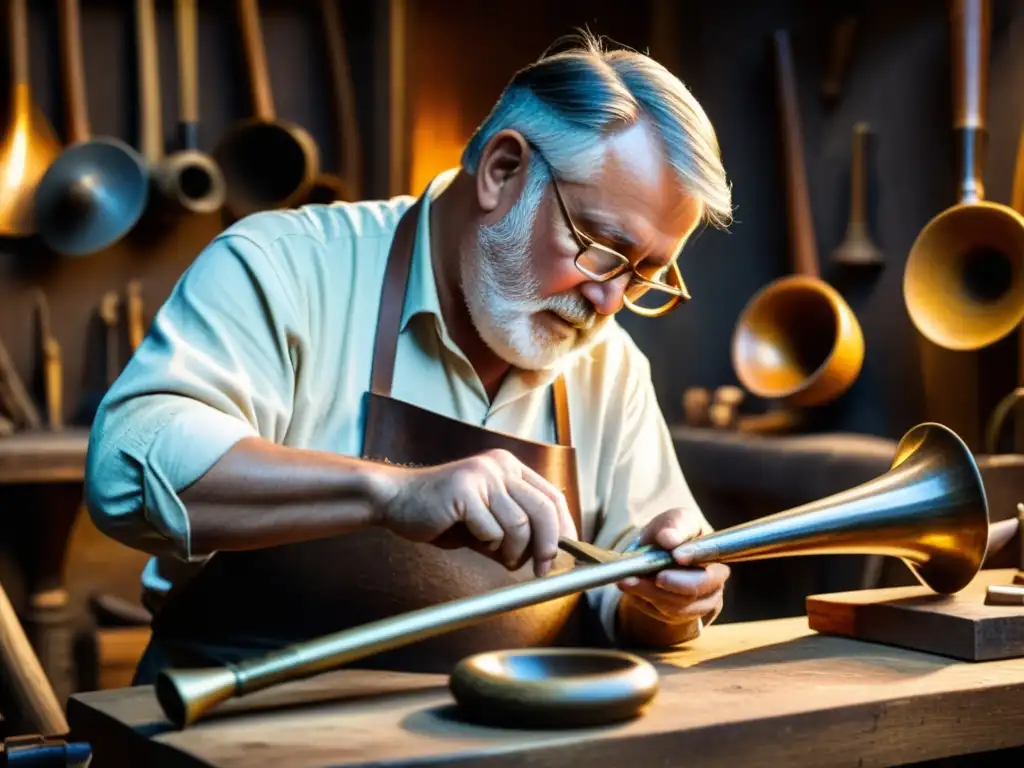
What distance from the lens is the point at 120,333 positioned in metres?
4.97

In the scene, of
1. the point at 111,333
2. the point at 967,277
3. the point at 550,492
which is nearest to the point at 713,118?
the point at 967,277

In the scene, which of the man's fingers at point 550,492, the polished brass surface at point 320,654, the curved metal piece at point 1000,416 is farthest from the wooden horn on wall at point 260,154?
the polished brass surface at point 320,654

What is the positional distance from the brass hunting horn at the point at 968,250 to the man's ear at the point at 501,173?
1.59m

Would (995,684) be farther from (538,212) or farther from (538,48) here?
(538,48)

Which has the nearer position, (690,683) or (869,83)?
(690,683)

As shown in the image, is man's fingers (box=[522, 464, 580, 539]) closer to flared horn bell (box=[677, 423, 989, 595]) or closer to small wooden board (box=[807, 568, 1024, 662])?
flared horn bell (box=[677, 423, 989, 595])

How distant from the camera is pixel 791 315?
4578 millimetres

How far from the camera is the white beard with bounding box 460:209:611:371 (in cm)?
253

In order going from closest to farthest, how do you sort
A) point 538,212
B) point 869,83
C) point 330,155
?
point 538,212 → point 869,83 → point 330,155

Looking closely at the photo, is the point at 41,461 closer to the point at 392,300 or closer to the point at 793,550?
the point at 392,300

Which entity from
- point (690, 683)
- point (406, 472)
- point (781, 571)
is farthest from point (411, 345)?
point (781, 571)

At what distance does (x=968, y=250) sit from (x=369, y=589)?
2.15 meters

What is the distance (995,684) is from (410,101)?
359cm

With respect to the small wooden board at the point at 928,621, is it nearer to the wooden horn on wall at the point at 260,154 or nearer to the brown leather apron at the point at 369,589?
the brown leather apron at the point at 369,589
